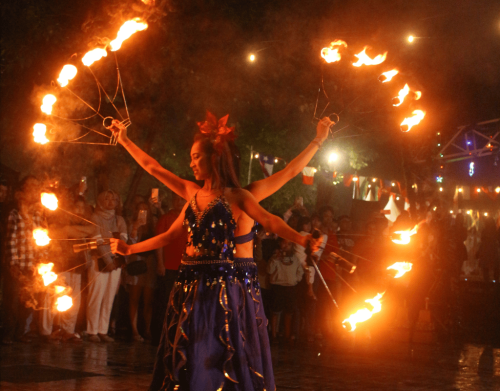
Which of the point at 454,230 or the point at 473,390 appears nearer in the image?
the point at 473,390

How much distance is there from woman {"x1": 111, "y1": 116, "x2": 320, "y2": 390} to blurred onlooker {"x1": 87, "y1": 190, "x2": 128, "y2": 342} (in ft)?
13.4

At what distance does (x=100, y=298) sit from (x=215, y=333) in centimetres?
505

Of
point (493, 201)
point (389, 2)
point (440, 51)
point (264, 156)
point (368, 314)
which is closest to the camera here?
point (368, 314)

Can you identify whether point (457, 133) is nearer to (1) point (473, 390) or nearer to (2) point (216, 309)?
(1) point (473, 390)

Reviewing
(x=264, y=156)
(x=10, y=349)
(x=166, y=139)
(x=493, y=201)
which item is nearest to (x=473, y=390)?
(x=10, y=349)

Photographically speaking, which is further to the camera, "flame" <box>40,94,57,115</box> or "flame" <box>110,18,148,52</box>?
"flame" <box>40,94,57,115</box>

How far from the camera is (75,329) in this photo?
29.2 feet

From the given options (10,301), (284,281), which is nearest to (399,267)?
(284,281)

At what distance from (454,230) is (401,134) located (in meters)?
5.66

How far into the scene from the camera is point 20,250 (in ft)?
25.6

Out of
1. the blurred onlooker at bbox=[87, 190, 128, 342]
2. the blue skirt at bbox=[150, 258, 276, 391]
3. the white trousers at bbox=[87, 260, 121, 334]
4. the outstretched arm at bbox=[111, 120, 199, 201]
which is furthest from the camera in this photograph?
the white trousers at bbox=[87, 260, 121, 334]

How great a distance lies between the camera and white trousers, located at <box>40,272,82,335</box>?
8.37m

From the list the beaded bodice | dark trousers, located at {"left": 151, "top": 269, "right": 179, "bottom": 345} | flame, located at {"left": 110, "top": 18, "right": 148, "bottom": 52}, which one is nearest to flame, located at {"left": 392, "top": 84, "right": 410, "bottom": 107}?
flame, located at {"left": 110, "top": 18, "right": 148, "bottom": 52}

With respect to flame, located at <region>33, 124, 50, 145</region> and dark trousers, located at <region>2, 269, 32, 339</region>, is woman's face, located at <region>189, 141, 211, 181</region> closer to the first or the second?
flame, located at <region>33, 124, 50, 145</region>
